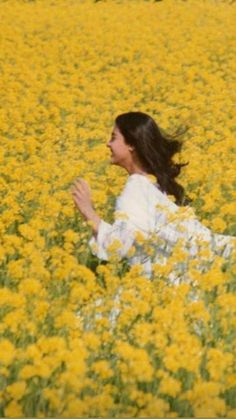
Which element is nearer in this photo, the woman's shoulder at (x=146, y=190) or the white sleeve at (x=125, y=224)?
the white sleeve at (x=125, y=224)

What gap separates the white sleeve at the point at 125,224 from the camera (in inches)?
169

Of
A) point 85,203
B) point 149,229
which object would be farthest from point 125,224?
point 85,203

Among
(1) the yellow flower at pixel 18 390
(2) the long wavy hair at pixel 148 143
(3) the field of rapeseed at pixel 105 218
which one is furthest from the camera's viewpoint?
(2) the long wavy hair at pixel 148 143

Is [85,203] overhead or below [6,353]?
overhead

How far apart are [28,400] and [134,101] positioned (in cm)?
663

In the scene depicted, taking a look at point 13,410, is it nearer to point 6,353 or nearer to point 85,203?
point 6,353

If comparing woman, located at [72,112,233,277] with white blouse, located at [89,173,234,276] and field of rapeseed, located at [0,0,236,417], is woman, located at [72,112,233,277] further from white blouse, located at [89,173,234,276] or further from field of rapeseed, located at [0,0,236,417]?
field of rapeseed, located at [0,0,236,417]

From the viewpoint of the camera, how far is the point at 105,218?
18.1ft

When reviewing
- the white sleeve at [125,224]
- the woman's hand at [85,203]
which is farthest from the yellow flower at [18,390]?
the woman's hand at [85,203]

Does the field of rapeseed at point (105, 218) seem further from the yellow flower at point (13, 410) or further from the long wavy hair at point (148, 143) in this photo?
the long wavy hair at point (148, 143)

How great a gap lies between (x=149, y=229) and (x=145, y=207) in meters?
0.17

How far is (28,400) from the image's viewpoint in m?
2.88

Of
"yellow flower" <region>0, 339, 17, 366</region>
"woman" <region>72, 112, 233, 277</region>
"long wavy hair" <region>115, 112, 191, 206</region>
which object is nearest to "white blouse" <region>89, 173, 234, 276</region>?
"woman" <region>72, 112, 233, 277</region>

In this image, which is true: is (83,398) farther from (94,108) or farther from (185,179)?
(94,108)
